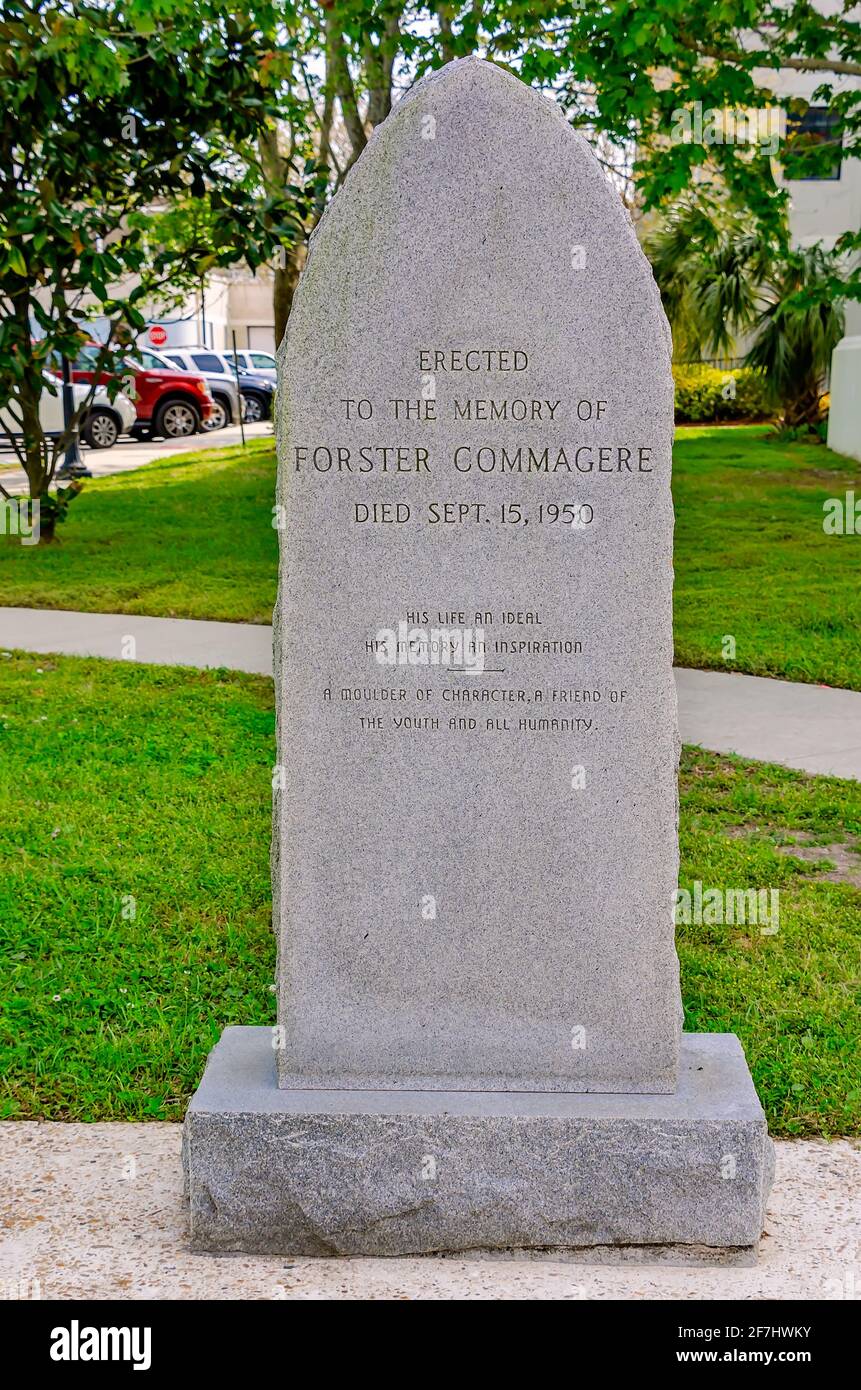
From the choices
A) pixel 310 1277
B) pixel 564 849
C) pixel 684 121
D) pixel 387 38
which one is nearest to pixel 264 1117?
pixel 310 1277

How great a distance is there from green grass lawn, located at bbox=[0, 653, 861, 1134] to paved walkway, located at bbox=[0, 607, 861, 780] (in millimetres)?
344

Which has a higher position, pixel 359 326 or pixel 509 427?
pixel 359 326

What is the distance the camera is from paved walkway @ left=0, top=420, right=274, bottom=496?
22047mm

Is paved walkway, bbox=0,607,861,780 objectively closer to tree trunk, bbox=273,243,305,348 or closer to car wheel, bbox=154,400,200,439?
tree trunk, bbox=273,243,305,348

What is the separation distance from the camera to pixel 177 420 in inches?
1179

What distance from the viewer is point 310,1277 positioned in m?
3.29

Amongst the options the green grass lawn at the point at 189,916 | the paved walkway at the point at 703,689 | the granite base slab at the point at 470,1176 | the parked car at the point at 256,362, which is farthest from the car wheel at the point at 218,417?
the granite base slab at the point at 470,1176

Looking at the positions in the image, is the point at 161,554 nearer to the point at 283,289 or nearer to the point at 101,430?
the point at 283,289

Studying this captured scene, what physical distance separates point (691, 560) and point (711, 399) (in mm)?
14935

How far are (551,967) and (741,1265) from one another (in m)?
0.75

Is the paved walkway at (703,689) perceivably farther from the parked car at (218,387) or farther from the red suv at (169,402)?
the parked car at (218,387)

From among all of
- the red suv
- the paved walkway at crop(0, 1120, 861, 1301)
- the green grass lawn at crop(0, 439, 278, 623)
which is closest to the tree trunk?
the green grass lawn at crop(0, 439, 278, 623)

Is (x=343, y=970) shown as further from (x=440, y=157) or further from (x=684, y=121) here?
(x=684, y=121)

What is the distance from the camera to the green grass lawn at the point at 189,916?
4.27 meters
